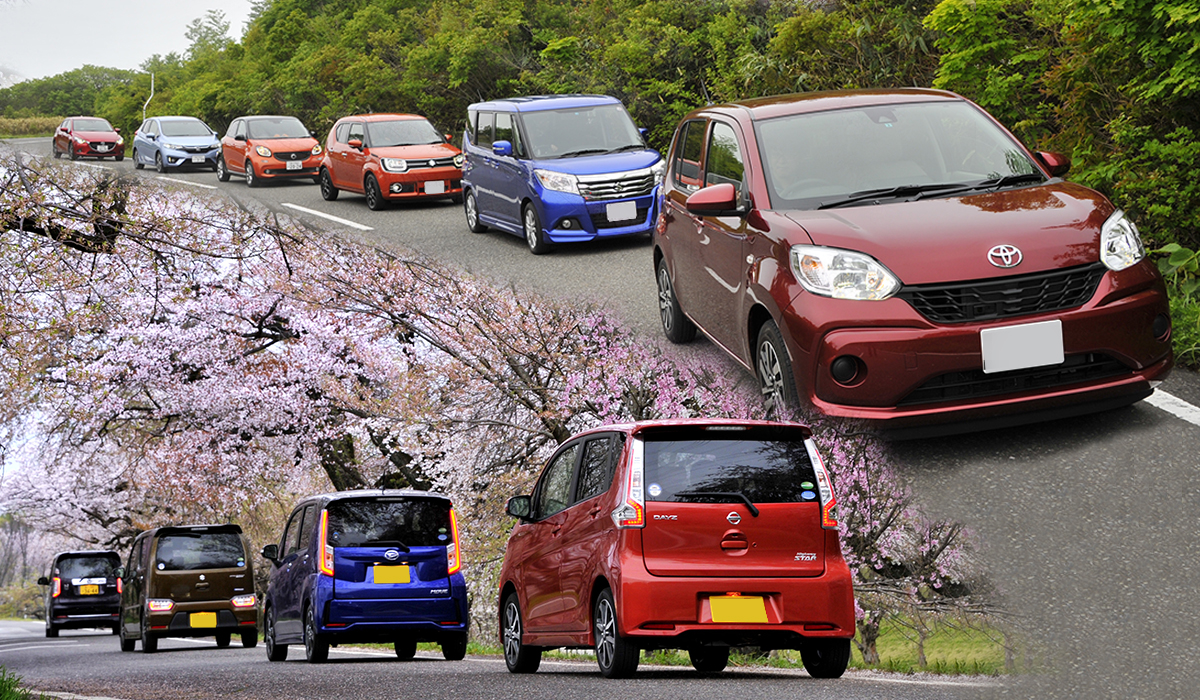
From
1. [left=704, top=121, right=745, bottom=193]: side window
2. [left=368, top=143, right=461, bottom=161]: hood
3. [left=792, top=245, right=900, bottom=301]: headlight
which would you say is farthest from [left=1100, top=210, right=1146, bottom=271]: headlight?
[left=368, top=143, right=461, bottom=161]: hood

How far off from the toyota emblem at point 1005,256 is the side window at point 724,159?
6.22ft

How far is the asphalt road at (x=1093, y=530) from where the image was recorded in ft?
18.1

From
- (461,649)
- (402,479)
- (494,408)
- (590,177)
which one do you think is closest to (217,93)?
(402,479)

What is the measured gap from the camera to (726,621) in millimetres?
6039

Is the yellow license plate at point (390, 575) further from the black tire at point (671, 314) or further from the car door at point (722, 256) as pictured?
the car door at point (722, 256)

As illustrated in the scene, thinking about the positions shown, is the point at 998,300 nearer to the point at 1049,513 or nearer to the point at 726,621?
the point at 1049,513

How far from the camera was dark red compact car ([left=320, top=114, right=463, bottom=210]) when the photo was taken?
19438 millimetres

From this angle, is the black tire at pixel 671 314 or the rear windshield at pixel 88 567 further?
the rear windshield at pixel 88 567

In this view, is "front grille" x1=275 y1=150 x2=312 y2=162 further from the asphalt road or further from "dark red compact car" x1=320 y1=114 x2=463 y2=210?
the asphalt road

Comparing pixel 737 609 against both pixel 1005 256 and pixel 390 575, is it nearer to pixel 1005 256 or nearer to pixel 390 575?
pixel 1005 256

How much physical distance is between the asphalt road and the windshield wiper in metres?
1.43

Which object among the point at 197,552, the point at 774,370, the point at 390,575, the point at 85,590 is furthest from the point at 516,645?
the point at 85,590

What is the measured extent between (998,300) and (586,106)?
9.91 metres

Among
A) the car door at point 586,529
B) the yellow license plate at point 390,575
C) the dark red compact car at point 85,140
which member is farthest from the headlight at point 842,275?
the dark red compact car at point 85,140
